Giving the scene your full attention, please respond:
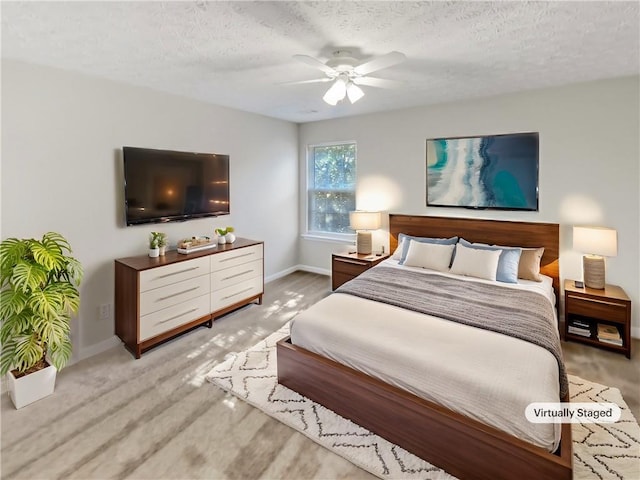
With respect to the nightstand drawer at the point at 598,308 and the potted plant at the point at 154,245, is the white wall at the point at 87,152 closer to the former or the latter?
the potted plant at the point at 154,245

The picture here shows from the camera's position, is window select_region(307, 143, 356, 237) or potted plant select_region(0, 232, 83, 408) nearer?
potted plant select_region(0, 232, 83, 408)

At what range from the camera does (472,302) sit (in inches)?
103

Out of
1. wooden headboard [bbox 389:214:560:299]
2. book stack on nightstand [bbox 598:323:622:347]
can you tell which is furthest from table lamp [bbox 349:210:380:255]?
book stack on nightstand [bbox 598:323:622:347]

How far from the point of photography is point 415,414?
181cm

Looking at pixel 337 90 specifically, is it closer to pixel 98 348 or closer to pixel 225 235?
pixel 225 235

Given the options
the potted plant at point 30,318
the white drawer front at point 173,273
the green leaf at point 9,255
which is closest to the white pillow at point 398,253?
the white drawer front at point 173,273

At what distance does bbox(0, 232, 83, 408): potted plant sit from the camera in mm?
2184

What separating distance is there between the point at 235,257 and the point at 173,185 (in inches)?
39.6

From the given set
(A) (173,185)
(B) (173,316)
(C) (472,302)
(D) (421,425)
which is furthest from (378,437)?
(A) (173,185)

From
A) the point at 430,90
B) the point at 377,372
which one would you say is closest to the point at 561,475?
the point at 377,372

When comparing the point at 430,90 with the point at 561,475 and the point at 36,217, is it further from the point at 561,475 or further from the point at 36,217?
the point at 36,217

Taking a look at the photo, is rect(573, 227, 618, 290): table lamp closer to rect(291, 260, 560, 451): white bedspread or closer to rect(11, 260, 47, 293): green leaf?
rect(291, 260, 560, 451): white bedspread

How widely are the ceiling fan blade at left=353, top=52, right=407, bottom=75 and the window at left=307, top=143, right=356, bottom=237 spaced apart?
2.58m

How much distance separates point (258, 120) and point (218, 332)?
287 centimetres
